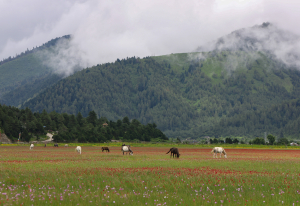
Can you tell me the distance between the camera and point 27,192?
758 inches

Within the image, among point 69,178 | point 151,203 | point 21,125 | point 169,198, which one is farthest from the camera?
point 21,125

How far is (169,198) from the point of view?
18.6 meters

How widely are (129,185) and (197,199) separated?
5.93 m

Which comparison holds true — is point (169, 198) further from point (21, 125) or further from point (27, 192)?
Answer: point (21, 125)

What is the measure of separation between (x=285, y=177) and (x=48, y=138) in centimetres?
18171

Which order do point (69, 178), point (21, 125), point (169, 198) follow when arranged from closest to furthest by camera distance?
1. point (169, 198)
2. point (69, 178)
3. point (21, 125)

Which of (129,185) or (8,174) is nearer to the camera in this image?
(129,185)

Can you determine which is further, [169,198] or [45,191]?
[45,191]

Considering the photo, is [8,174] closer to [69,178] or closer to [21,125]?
[69,178]

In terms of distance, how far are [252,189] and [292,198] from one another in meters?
3.11

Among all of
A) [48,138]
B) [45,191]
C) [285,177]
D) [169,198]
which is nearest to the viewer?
[169,198]

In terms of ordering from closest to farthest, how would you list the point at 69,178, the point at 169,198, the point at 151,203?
the point at 151,203 → the point at 169,198 → the point at 69,178

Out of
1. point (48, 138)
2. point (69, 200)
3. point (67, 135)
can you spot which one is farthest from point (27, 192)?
point (48, 138)

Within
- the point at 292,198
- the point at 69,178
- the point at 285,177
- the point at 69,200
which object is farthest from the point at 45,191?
the point at 285,177
